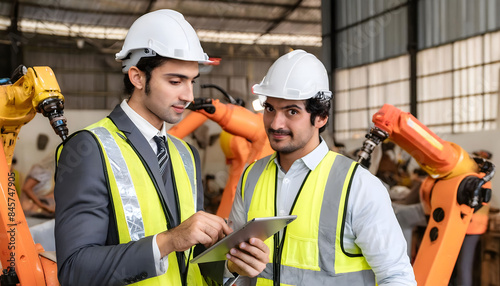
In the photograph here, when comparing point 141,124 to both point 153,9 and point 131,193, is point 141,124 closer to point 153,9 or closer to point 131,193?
point 131,193

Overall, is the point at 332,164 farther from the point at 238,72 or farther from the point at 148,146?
the point at 238,72

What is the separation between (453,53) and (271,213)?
5802mm

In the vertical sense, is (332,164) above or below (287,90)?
below

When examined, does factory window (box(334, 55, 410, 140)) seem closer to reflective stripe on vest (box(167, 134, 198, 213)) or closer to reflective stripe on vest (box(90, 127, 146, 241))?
reflective stripe on vest (box(167, 134, 198, 213))

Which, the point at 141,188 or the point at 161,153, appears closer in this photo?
the point at 141,188

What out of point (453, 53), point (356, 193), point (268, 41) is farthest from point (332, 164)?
point (268, 41)

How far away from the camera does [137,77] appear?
1.29 metres

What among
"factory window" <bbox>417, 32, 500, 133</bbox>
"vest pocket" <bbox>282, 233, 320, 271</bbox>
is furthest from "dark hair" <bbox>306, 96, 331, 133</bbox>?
"factory window" <bbox>417, 32, 500, 133</bbox>

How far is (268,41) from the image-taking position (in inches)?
313

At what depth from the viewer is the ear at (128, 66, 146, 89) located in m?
1.29

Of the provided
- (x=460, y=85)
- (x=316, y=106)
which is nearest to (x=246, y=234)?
(x=316, y=106)

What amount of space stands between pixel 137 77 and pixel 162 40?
5.0 inches

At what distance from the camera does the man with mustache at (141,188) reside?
3.45ft

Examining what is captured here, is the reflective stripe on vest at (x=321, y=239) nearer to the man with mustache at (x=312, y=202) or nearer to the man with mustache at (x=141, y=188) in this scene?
the man with mustache at (x=312, y=202)
